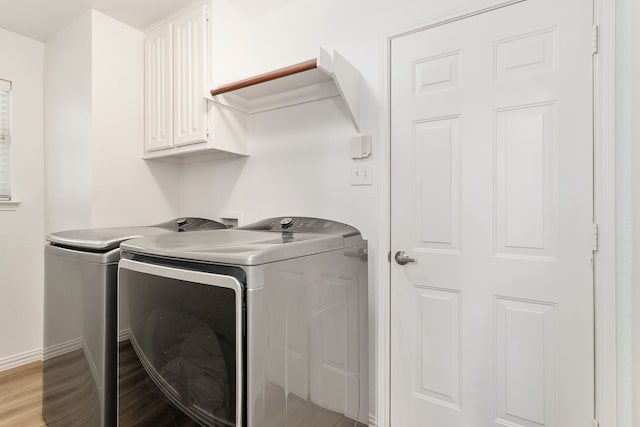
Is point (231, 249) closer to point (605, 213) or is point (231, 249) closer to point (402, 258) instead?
point (402, 258)

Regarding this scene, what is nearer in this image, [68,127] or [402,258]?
[402,258]

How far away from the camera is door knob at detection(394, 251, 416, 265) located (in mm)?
1538

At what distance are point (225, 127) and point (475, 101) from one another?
139 centimetres

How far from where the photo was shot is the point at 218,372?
975 mm

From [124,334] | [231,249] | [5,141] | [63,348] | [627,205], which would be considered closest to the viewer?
[231,249]

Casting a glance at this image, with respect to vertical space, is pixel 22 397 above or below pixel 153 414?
below

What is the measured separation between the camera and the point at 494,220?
4.42 feet

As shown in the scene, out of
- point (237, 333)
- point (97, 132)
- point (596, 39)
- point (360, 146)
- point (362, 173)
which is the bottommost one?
point (237, 333)

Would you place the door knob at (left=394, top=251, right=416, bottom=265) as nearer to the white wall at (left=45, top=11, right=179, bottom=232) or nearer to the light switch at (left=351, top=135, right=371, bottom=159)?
the light switch at (left=351, top=135, right=371, bottom=159)

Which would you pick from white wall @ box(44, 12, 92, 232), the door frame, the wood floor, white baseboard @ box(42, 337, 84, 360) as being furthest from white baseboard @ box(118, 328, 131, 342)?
the door frame

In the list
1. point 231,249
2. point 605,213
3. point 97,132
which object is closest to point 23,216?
point 97,132

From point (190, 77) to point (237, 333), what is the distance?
167 cm

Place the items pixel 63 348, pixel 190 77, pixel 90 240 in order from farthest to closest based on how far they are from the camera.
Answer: pixel 190 77 < pixel 63 348 < pixel 90 240

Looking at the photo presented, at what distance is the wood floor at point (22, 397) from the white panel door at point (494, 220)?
6.45 feet
